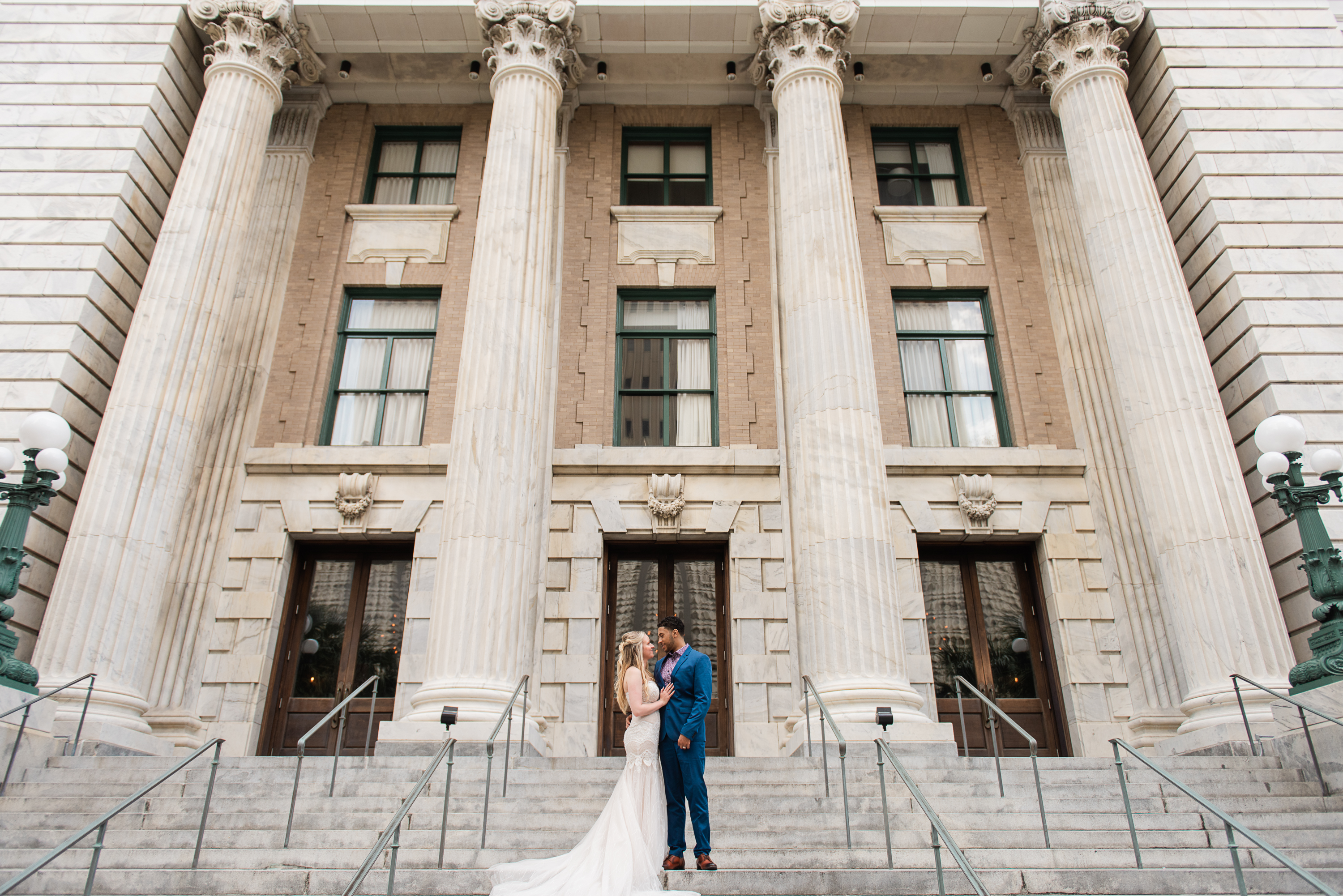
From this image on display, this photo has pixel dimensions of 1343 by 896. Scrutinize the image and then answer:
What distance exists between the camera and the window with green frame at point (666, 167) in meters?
17.8

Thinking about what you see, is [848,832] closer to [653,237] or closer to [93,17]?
[653,237]

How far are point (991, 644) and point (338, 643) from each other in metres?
10.1

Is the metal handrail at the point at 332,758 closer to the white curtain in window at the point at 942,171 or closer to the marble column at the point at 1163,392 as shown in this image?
the marble column at the point at 1163,392

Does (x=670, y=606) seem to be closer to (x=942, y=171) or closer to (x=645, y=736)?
(x=645, y=736)

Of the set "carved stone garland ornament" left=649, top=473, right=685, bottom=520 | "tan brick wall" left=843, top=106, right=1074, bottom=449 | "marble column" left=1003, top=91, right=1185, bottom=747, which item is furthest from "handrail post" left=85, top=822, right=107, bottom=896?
"marble column" left=1003, top=91, right=1185, bottom=747

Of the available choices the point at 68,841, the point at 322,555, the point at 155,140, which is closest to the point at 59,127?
the point at 155,140

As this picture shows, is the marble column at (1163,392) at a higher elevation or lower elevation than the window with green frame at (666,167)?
lower

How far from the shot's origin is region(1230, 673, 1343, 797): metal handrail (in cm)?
890

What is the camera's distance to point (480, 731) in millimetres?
10633

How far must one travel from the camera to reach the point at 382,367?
1608 cm

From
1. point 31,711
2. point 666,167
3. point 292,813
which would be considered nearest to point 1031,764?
point 292,813

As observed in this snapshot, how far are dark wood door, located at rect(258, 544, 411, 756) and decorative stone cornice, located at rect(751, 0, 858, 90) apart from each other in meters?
10.3

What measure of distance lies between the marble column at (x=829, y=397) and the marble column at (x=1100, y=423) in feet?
12.3

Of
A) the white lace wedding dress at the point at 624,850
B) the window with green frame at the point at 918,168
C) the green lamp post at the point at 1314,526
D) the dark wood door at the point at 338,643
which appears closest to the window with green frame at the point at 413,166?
the dark wood door at the point at 338,643
